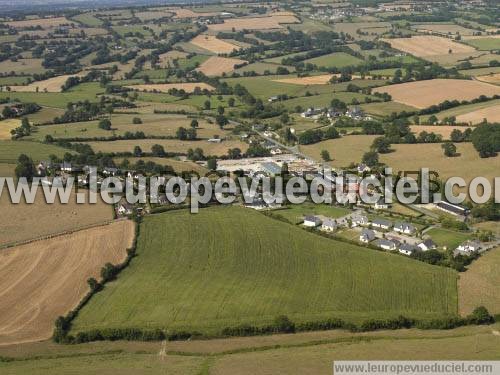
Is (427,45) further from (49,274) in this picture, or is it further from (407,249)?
(49,274)

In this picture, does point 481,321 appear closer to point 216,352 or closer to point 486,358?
point 486,358

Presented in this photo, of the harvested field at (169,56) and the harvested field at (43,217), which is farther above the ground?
the harvested field at (169,56)

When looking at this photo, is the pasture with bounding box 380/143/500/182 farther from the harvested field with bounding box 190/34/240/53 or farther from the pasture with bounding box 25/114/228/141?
the harvested field with bounding box 190/34/240/53

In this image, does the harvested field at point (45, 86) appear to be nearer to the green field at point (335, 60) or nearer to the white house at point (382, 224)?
the green field at point (335, 60)

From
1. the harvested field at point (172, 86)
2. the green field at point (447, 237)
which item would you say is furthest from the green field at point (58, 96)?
the green field at point (447, 237)

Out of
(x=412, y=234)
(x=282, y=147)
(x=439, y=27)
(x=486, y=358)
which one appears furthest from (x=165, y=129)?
(x=439, y=27)

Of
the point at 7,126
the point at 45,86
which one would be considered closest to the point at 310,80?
the point at 45,86
